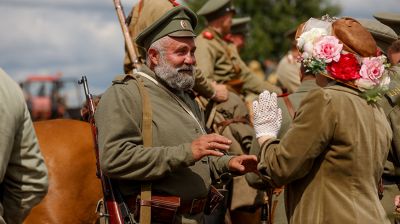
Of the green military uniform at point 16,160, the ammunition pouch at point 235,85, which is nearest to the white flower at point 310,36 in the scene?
the green military uniform at point 16,160

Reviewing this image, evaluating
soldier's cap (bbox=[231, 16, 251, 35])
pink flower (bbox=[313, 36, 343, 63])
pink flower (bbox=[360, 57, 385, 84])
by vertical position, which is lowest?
pink flower (bbox=[360, 57, 385, 84])

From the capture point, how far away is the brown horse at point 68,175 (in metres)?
6.71

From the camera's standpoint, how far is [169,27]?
223 inches

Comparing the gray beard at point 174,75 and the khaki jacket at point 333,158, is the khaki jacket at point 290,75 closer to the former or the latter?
the gray beard at point 174,75

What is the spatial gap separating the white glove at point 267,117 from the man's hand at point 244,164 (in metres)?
0.20

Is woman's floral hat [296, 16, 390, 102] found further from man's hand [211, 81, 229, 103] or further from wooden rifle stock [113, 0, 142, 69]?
man's hand [211, 81, 229, 103]

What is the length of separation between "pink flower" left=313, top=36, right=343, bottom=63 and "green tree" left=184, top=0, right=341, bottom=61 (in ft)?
128

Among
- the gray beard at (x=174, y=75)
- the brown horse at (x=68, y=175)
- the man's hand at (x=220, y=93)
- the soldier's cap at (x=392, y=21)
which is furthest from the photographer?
the man's hand at (x=220, y=93)

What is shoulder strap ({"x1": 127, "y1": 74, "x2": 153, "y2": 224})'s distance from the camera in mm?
5297

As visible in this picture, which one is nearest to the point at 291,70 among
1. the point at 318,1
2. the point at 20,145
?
the point at 20,145

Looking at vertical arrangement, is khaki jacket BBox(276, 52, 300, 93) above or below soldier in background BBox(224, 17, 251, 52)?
below

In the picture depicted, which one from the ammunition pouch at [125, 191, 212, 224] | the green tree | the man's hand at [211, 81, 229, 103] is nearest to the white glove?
the ammunition pouch at [125, 191, 212, 224]

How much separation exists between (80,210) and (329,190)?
2.57 metres

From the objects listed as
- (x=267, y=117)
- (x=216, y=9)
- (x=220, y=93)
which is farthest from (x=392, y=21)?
(x=216, y=9)
